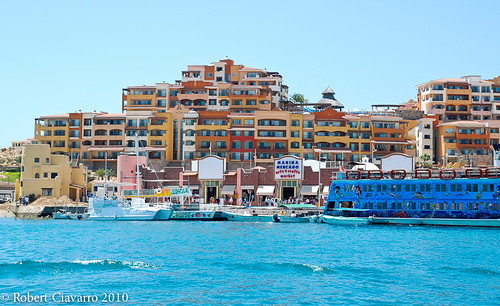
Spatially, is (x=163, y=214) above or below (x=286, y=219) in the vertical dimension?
above

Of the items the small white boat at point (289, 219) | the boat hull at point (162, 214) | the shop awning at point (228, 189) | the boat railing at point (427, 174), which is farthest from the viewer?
the shop awning at point (228, 189)

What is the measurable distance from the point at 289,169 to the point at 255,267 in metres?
51.7

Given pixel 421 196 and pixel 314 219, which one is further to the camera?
pixel 314 219

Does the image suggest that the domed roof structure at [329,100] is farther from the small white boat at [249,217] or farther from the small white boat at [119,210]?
the small white boat at [119,210]

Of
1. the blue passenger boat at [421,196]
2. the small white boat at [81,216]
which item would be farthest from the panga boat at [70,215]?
the blue passenger boat at [421,196]

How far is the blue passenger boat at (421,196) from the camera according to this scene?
6719 centimetres

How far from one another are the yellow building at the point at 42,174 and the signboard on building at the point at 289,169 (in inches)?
1209

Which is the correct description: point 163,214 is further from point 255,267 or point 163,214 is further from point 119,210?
point 255,267

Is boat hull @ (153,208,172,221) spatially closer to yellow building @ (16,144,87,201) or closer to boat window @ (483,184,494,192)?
yellow building @ (16,144,87,201)

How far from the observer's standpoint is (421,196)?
69.7 metres

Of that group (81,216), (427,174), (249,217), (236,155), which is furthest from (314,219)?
(236,155)

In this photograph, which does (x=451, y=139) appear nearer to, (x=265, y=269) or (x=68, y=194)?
(x=68, y=194)

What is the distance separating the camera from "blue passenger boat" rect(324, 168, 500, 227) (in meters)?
67.2

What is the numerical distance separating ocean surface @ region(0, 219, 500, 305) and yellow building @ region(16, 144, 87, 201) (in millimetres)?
35392
